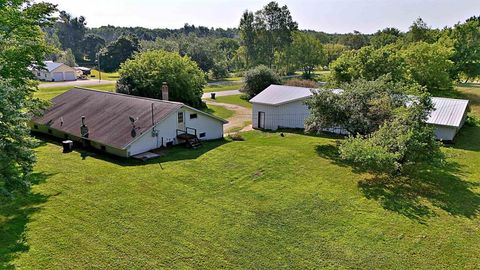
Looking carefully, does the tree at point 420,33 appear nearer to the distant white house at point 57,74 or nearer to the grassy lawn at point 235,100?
the grassy lawn at point 235,100

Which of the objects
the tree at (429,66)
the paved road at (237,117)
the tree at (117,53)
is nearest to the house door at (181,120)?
the paved road at (237,117)

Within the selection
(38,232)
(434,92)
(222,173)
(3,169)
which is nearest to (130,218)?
(38,232)

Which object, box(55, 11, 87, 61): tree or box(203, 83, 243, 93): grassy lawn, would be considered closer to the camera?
box(203, 83, 243, 93): grassy lawn

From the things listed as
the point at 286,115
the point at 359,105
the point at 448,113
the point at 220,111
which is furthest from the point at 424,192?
the point at 220,111

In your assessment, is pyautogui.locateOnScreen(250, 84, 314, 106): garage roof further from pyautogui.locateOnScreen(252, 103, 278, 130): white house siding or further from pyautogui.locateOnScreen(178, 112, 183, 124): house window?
pyautogui.locateOnScreen(178, 112, 183, 124): house window

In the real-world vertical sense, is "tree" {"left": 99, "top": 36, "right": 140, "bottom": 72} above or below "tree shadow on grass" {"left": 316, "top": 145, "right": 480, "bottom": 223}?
above

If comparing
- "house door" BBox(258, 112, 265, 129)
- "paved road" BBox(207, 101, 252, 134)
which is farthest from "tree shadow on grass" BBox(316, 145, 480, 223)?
"paved road" BBox(207, 101, 252, 134)
